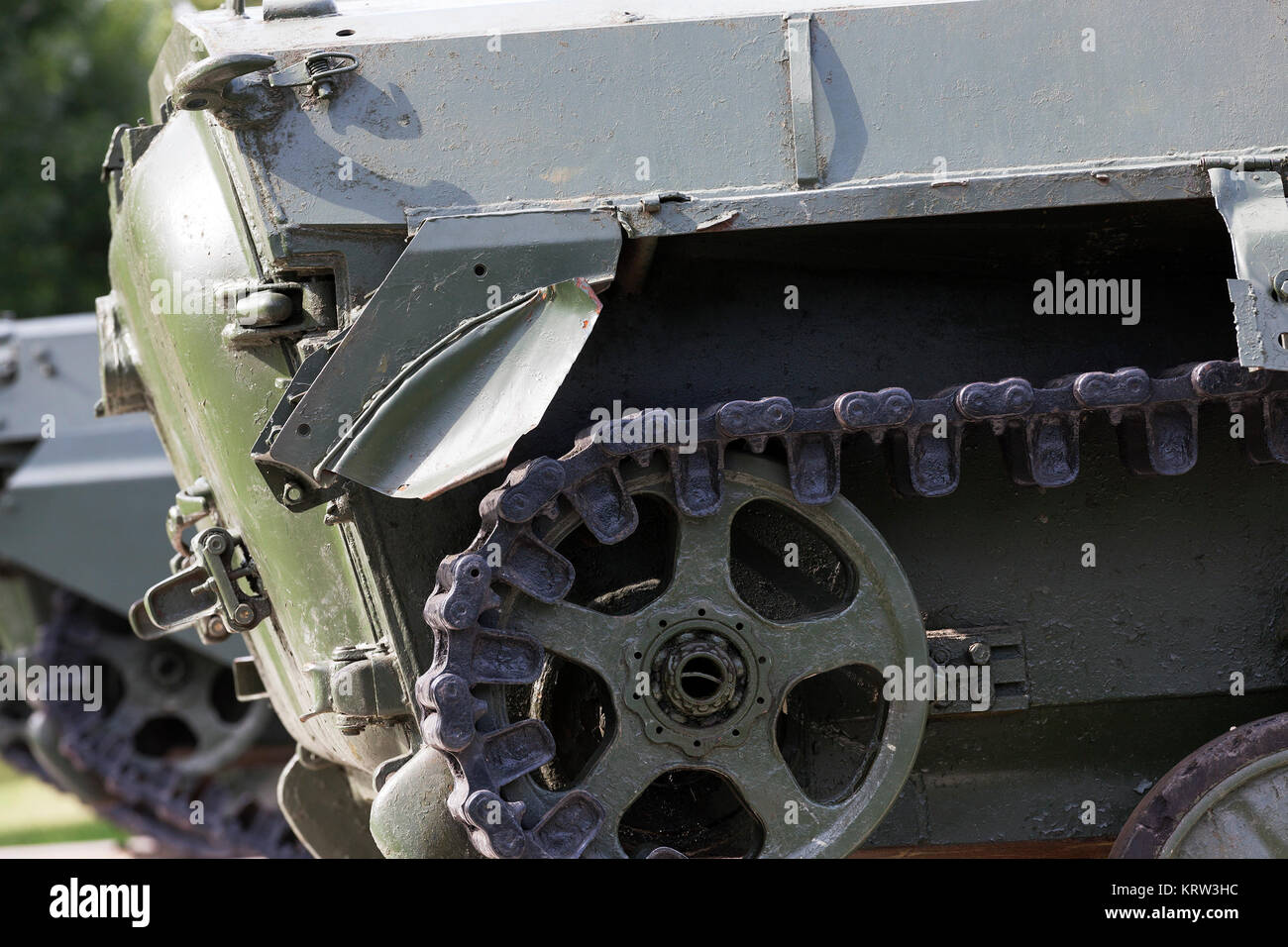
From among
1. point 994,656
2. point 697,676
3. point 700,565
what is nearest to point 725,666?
point 697,676

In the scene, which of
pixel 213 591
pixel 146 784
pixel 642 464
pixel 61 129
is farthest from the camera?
pixel 61 129

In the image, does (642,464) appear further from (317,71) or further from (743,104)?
(317,71)

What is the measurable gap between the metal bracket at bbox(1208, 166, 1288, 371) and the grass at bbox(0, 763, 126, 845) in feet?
23.5

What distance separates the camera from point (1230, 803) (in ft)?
11.5

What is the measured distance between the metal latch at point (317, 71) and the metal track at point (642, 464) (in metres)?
0.93

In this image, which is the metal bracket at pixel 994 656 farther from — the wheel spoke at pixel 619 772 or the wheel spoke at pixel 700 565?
the wheel spoke at pixel 619 772

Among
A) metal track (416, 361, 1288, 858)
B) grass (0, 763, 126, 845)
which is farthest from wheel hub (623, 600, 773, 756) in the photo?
grass (0, 763, 126, 845)

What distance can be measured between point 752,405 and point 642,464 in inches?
9.9

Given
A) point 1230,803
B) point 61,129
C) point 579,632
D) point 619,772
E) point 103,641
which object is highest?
point 61,129

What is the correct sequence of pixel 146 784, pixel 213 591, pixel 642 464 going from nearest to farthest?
pixel 642 464
pixel 213 591
pixel 146 784

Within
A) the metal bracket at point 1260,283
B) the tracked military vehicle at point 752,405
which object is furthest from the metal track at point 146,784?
the metal bracket at point 1260,283

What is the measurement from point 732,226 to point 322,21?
109cm

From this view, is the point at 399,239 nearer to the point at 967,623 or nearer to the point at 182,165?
the point at 182,165
